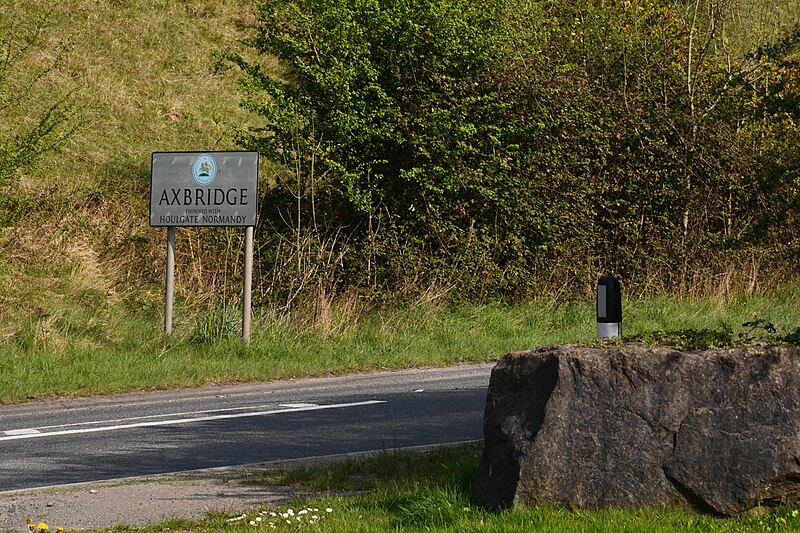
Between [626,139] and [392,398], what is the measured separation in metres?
10.9

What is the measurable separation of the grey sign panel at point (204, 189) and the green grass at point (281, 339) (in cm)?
136

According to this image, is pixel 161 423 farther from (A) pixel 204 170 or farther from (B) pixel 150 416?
(A) pixel 204 170

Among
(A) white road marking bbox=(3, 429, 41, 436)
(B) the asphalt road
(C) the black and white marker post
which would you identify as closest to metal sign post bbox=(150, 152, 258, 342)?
(B) the asphalt road

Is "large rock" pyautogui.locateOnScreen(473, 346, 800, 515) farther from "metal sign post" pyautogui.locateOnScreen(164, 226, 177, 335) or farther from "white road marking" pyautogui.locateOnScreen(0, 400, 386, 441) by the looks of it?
"metal sign post" pyautogui.locateOnScreen(164, 226, 177, 335)

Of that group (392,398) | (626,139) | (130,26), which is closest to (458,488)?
(392,398)

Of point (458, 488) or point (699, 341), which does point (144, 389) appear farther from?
point (699, 341)

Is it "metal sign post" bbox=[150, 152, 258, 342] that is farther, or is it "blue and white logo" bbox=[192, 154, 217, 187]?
"blue and white logo" bbox=[192, 154, 217, 187]

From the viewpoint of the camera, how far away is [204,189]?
14773 millimetres

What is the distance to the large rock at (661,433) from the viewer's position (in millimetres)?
5465

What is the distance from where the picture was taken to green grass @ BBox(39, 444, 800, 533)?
5.27 meters

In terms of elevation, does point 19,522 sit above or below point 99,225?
below

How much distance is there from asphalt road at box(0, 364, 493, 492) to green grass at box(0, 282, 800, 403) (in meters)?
0.69

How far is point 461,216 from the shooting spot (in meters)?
19.2


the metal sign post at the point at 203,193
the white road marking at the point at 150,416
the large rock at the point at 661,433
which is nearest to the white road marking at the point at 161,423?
the white road marking at the point at 150,416
